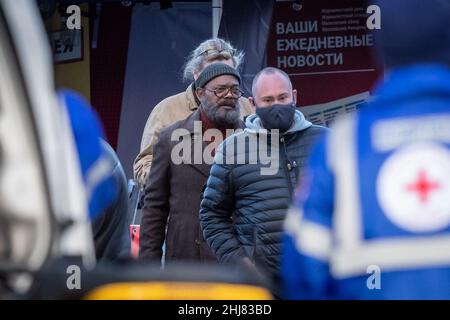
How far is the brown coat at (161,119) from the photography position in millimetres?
4855

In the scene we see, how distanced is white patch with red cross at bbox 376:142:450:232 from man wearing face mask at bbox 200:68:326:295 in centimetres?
186

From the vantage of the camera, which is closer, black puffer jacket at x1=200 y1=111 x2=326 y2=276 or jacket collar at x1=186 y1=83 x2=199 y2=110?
black puffer jacket at x1=200 y1=111 x2=326 y2=276

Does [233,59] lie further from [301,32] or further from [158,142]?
[301,32]

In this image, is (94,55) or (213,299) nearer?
(213,299)

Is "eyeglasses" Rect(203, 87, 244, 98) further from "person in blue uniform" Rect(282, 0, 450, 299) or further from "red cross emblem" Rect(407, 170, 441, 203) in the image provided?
"red cross emblem" Rect(407, 170, 441, 203)

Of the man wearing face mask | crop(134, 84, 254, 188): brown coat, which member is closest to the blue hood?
the man wearing face mask

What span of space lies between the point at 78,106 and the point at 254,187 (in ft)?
4.87

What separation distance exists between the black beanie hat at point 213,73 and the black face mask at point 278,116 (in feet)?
1.65

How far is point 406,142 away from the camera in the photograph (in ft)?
6.79

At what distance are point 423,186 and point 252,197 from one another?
2.00 meters

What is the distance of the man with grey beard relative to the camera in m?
4.51

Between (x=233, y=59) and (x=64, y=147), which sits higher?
(x=233, y=59)
